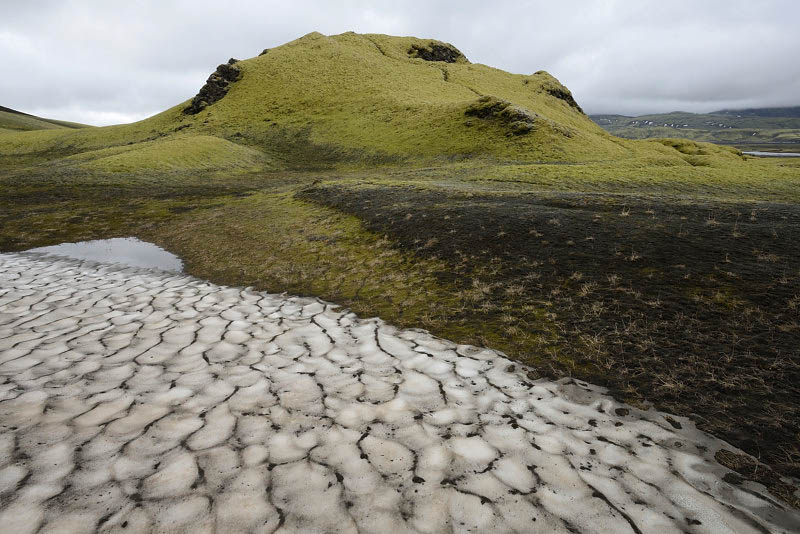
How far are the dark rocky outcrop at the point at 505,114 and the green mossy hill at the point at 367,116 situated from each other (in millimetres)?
155

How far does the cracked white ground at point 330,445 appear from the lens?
359 cm

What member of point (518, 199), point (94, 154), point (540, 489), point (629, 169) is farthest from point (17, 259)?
point (94, 154)

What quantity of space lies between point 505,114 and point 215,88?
231 feet

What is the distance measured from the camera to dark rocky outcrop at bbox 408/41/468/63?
371 feet

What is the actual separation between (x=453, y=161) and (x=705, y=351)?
4336 centimetres

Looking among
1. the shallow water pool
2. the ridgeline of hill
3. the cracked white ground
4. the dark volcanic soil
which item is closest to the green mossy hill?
the ridgeline of hill

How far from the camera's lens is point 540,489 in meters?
3.90

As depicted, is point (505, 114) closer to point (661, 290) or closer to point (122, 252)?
point (122, 252)

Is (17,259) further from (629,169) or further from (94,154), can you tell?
(94,154)

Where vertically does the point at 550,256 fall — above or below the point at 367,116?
below

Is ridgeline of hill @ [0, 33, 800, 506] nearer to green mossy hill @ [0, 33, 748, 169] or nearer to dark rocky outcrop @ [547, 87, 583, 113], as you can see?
green mossy hill @ [0, 33, 748, 169]

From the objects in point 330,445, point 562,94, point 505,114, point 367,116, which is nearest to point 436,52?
point 562,94

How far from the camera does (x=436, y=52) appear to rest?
4584 inches

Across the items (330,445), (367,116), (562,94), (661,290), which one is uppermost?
(562,94)
